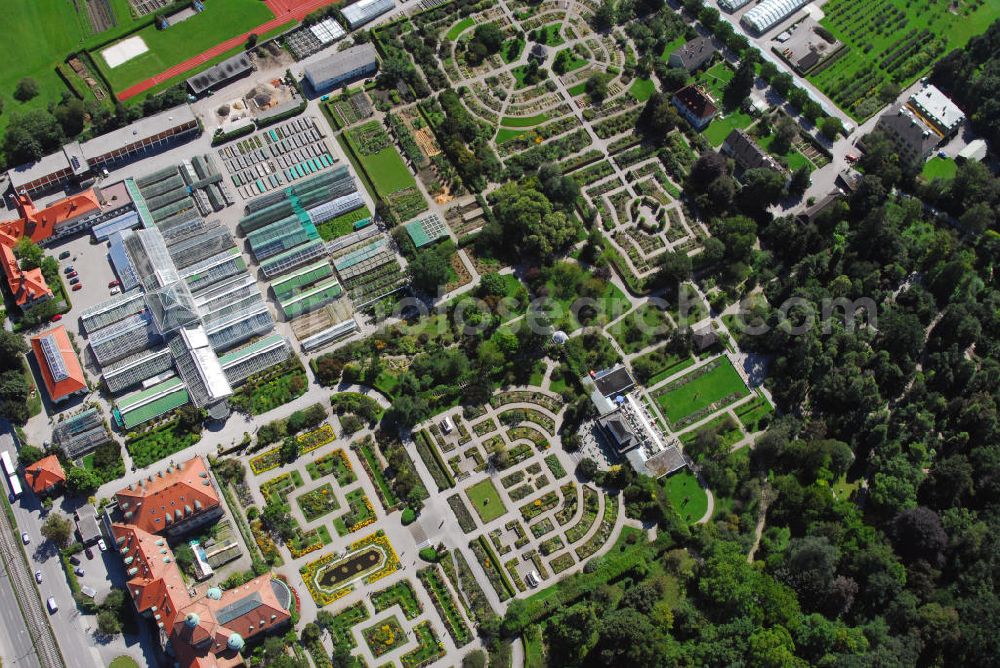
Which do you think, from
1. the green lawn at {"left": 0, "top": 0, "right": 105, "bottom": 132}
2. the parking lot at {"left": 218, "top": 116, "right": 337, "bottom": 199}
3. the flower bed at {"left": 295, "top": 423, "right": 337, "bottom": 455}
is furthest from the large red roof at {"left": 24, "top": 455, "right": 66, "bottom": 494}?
the green lawn at {"left": 0, "top": 0, "right": 105, "bottom": 132}

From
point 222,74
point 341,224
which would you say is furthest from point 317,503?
point 222,74

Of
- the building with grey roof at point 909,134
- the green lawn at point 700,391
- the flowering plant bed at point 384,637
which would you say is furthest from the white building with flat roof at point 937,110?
the flowering plant bed at point 384,637

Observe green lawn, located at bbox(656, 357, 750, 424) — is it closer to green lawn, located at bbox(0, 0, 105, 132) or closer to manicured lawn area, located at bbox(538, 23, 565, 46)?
manicured lawn area, located at bbox(538, 23, 565, 46)

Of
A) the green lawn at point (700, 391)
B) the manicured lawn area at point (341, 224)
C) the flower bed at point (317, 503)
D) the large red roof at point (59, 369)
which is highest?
the manicured lawn area at point (341, 224)

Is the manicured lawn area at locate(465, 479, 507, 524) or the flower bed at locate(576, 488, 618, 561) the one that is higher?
the manicured lawn area at locate(465, 479, 507, 524)

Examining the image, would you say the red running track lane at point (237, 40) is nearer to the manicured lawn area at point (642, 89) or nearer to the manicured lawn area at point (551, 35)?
the manicured lawn area at point (551, 35)

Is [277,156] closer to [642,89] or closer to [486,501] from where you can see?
[642,89]
